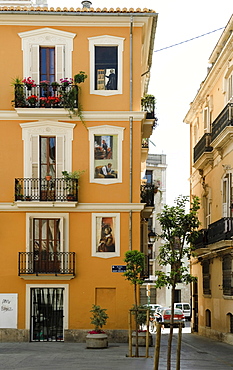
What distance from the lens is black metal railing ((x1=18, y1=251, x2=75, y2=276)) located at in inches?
1046

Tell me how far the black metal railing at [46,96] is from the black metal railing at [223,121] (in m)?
6.29

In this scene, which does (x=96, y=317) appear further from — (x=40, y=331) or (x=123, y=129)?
(x=123, y=129)

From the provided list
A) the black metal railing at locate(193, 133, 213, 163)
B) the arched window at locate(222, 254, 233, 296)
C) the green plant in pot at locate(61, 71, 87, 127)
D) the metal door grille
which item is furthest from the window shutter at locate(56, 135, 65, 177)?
the black metal railing at locate(193, 133, 213, 163)

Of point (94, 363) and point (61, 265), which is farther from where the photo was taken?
point (61, 265)

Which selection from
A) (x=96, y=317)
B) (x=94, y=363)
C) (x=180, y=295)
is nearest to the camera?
(x=94, y=363)

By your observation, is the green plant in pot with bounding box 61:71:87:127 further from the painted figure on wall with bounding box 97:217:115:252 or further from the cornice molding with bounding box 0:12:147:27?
the painted figure on wall with bounding box 97:217:115:252

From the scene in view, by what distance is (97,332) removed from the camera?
79.1 feet

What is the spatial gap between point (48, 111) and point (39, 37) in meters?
3.06

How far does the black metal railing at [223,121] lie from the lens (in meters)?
28.5

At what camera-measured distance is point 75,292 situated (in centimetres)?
2670

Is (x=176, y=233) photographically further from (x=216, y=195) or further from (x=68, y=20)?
(x=216, y=195)

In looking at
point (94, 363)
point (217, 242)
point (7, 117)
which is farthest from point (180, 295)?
point (94, 363)

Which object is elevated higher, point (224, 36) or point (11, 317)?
point (224, 36)

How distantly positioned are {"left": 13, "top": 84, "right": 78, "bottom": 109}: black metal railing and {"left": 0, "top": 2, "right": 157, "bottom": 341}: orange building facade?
1.6 inches
